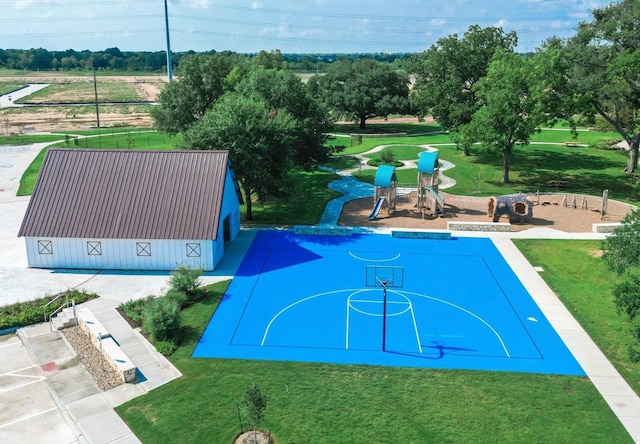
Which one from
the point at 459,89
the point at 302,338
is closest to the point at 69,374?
the point at 302,338

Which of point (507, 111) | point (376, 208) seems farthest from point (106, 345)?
point (507, 111)

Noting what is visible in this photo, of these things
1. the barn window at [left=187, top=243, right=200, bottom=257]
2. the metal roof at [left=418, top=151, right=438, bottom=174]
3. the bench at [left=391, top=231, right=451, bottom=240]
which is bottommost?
the bench at [left=391, top=231, right=451, bottom=240]

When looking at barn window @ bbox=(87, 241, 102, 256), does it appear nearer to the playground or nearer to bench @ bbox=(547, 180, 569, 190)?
the playground

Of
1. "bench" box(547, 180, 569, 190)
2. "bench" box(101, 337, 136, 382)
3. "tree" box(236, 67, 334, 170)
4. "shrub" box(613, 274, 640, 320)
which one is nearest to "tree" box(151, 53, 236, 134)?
"tree" box(236, 67, 334, 170)

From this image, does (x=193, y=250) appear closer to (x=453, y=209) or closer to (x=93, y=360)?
(x=93, y=360)

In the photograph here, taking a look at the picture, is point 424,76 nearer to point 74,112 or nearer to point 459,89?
point 459,89

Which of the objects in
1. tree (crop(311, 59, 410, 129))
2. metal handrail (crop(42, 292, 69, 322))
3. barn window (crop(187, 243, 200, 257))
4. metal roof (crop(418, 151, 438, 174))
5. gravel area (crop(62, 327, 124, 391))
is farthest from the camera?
tree (crop(311, 59, 410, 129))
